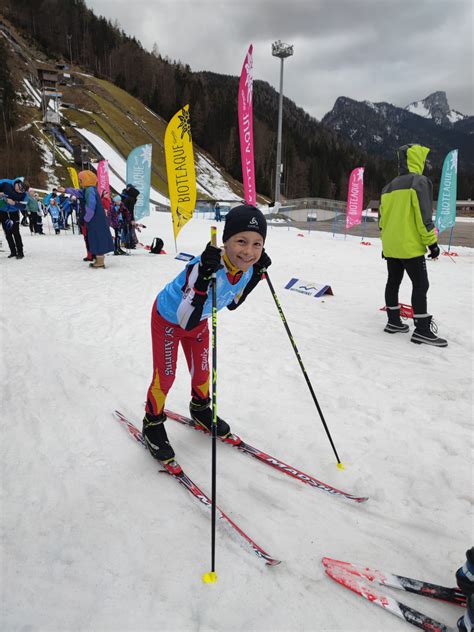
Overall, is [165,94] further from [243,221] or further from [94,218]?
→ [243,221]

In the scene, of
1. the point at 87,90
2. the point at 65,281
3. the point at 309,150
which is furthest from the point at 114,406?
the point at 309,150

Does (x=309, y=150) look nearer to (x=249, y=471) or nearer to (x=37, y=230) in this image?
(x=37, y=230)

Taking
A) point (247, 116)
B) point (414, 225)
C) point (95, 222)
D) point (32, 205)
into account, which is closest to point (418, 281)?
point (414, 225)

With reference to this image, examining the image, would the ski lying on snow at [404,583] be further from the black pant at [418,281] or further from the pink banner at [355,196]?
the pink banner at [355,196]

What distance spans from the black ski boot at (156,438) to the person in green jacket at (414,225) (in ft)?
11.9

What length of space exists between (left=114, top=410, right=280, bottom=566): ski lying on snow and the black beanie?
1574 mm

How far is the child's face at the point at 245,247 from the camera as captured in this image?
7.17ft

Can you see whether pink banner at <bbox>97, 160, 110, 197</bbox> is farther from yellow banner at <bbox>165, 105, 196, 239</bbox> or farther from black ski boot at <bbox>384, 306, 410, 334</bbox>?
black ski boot at <bbox>384, 306, 410, 334</bbox>

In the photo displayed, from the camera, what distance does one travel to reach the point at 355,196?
17.5 meters

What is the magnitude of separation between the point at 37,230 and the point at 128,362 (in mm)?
14920

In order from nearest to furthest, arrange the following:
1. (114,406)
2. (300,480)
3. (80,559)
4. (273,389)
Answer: (80,559) < (300,480) < (114,406) < (273,389)

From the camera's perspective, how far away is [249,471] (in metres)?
2.58

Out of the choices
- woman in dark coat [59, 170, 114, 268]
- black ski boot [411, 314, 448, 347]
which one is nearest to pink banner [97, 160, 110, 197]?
woman in dark coat [59, 170, 114, 268]

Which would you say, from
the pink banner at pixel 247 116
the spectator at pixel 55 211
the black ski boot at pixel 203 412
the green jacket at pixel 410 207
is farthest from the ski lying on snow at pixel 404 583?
the spectator at pixel 55 211
